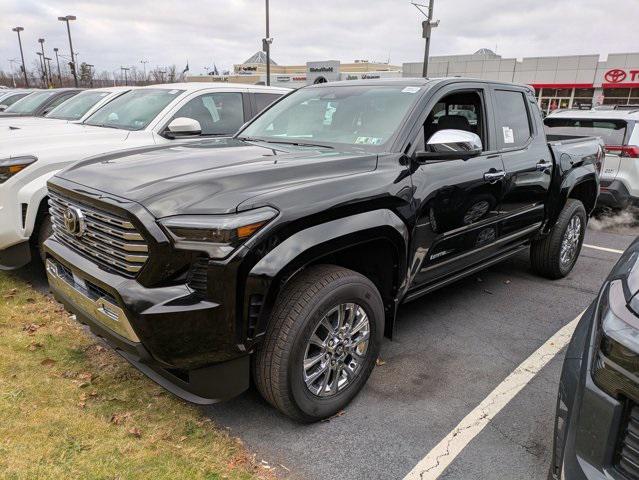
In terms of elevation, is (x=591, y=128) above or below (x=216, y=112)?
below

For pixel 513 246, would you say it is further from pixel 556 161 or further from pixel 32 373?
pixel 32 373

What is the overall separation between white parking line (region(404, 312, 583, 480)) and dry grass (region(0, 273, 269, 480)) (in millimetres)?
845

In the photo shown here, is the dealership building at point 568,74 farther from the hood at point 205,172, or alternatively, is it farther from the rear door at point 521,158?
the hood at point 205,172

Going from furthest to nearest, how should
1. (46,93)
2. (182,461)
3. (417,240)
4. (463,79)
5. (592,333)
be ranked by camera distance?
(46,93) → (463,79) → (417,240) → (182,461) → (592,333)

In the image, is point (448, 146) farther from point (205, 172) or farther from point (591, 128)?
point (591, 128)

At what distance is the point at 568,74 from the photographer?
36.0 m

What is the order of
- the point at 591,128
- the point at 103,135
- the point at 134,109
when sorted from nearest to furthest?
the point at 103,135
the point at 134,109
the point at 591,128

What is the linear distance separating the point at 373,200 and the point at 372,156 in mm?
358

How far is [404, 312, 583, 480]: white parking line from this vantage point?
2449mm

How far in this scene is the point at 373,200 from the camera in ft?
9.05

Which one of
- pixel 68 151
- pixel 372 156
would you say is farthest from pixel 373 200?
pixel 68 151

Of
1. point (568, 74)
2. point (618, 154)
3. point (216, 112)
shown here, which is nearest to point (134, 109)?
point (216, 112)

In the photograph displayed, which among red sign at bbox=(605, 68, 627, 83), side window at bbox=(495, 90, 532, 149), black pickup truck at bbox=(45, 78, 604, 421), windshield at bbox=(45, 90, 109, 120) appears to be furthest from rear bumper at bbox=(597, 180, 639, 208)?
red sign at bbox=(605, 68, 627, 83)

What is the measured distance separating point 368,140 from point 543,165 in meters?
1.99
